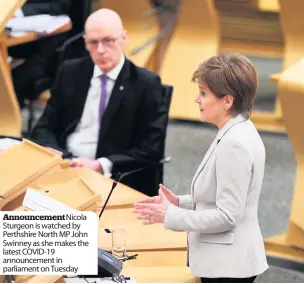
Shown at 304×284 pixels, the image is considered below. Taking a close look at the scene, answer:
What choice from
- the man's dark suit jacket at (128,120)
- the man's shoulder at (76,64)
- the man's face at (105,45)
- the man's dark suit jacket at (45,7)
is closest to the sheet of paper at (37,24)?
the man's dark suit jacket at (45,7)

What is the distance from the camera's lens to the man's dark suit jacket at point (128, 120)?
4309 millimetres

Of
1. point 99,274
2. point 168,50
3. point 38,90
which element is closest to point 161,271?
point 99,274

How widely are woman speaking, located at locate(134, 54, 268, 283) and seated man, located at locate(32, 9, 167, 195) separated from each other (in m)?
1.48

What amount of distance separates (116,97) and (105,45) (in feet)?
0.88

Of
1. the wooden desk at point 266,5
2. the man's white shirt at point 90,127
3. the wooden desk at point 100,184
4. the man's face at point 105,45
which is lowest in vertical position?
the wooden desk at point 100,184

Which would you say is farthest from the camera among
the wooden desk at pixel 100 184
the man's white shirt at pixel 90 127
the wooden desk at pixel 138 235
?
the man's white shirt at pixel 90 127

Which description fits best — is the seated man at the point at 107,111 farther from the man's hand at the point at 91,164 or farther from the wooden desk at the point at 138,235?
the wooden desk at the point at 138,235

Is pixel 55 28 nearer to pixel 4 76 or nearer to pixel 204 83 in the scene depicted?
pixel 4 76

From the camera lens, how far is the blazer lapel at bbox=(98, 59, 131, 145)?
436 cm

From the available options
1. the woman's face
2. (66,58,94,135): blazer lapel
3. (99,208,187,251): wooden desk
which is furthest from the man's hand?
the woman's face

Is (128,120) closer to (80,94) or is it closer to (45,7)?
(80,94)

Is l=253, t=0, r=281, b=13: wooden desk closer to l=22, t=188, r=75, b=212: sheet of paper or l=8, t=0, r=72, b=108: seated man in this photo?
l=8, t=0, r=72, b=108: seated man

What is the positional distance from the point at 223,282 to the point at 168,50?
476 centimetres
